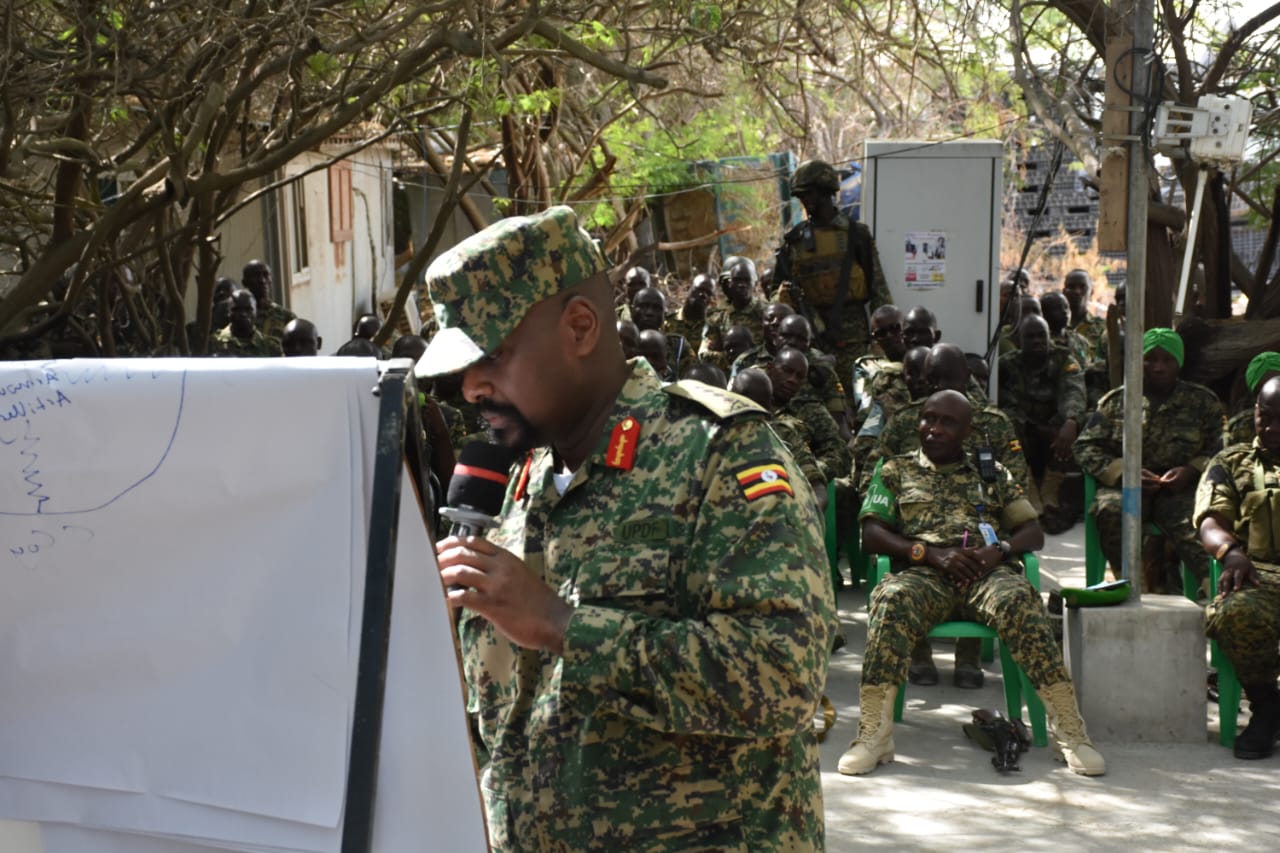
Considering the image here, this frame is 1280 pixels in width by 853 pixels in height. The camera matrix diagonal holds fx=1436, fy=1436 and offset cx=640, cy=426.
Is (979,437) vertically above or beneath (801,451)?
above

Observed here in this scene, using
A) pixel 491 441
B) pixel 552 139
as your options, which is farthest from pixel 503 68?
pixel 552 139

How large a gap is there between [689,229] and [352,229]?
4.79 metres

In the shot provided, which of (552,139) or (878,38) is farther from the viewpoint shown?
(552,139)

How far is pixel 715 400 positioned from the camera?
1.99 m

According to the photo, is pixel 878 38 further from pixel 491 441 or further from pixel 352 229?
pixel 352 229

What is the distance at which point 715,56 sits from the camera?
277 inches

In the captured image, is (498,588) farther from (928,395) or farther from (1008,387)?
(1008,387)

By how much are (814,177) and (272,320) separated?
170 inches

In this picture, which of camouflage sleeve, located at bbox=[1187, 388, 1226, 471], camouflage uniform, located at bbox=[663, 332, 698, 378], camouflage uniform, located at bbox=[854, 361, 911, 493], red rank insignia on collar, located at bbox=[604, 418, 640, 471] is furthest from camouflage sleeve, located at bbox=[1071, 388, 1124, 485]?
red rank insignia on collar, located at bbox=[604, 418, 640, 471]

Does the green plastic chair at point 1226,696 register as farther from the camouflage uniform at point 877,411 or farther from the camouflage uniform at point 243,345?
the camouflage uniform at point 243,345

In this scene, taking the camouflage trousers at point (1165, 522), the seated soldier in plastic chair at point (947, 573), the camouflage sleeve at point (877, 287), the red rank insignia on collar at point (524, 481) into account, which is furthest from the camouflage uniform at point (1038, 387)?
the red rank insignia on collar at point (524, 481)

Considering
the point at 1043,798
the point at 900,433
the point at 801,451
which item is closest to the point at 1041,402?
the point at 900,433

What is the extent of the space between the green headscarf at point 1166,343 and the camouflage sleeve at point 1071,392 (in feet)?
6.03

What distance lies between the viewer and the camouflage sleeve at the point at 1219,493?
5879 millimetres
